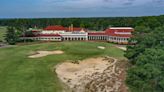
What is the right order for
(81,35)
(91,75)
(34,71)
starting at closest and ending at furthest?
(91,75), (34,71), (81,35)

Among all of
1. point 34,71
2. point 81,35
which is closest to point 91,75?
point 34,71

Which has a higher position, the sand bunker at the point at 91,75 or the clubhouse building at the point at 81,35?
the clubhouse building at the point at 81,35

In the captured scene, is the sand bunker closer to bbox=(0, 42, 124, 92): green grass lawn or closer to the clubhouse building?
→ bbox=(0, 42, 124, 92): green grass lawn

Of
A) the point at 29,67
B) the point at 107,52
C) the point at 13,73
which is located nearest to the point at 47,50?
the point at 107,52

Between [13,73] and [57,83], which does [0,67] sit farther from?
[57,83]

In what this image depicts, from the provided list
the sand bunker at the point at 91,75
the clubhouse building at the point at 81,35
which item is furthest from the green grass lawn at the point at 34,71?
the clubhouse building at the point at 81,35

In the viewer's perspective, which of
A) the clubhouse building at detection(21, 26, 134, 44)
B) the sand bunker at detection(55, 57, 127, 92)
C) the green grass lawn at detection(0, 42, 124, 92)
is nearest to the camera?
the green grass lawn at detection(0, 42, 124, 92)

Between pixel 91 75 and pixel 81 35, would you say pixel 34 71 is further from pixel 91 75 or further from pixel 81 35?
pixel 81 35

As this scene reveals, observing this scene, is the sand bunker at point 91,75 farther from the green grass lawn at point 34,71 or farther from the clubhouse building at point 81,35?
the clubhouse building at point 81,35

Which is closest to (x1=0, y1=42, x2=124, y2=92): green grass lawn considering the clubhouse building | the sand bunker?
the sand bunker
